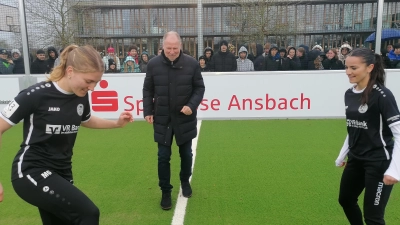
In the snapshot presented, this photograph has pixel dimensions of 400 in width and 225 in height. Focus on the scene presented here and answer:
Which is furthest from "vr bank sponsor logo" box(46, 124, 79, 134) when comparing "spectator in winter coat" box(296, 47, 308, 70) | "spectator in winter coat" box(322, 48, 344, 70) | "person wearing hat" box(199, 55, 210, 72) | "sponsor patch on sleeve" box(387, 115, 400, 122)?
"spectator in winter coat" box(322, 48, 344, 70)

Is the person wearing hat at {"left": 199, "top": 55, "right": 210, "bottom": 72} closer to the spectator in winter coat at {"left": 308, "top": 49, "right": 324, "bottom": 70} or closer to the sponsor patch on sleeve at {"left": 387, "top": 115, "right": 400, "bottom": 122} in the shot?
the spectator in winter coat at {"left": 308, "top": 49, "right": 324, "bottom": 70}

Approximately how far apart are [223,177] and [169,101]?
1592 mm

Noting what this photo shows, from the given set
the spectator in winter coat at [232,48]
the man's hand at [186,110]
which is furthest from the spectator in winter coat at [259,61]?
the man's hand at [186,110]

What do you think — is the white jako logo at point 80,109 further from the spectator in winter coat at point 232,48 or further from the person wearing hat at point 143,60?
the spectator in winter coat at point 232,48

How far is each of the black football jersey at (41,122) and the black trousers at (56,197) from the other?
0.07 m

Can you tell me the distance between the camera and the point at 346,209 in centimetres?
321

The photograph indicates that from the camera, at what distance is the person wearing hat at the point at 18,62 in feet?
31.6

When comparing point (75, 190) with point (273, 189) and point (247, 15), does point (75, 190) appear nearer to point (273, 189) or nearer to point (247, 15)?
point (273, 189)

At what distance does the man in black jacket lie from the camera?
4223 mm

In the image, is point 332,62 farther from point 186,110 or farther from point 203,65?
point 186,110

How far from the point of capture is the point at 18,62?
965cm

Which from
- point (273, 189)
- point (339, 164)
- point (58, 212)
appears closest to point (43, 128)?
point (58, 212)

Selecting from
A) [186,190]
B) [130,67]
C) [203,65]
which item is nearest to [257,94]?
[203,65]

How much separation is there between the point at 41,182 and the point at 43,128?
35cm
